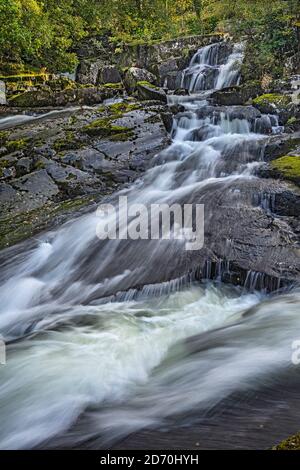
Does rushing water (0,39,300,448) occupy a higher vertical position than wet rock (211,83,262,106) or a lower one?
lower

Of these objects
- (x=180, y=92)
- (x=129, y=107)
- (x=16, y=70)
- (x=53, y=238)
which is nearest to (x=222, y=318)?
(x=53, y=238)

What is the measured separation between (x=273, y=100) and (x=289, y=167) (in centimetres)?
512

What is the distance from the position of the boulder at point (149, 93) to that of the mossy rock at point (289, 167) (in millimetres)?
7018

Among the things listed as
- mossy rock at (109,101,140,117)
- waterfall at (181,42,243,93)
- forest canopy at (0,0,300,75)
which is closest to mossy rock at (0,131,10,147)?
mossy rock at (109,101,140,117)

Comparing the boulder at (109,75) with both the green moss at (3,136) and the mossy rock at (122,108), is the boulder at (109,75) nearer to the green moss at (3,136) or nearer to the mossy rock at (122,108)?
the mossy rock at (122,108)

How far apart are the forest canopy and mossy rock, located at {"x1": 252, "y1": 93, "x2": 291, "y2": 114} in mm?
2946

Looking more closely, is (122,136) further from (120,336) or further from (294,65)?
(294,65)

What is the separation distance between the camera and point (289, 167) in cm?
695

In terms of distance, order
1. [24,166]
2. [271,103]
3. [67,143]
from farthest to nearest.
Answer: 1. [271,103]
2. [67,143]
3. [24,166]

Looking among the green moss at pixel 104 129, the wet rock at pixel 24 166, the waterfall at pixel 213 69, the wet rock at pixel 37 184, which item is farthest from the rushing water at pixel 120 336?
the waterfall at pixel 213 69

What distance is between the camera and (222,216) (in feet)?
20.2

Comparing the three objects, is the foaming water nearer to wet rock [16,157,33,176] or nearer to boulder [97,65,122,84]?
wet rock [16,157,33,176]

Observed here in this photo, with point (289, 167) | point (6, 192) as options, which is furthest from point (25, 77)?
point (289, 167)

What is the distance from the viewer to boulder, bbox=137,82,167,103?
13.3 meters
